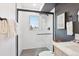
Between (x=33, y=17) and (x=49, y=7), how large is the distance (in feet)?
0.72

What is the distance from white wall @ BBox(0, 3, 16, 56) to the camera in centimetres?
123

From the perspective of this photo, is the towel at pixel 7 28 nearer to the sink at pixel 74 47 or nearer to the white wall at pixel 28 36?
the white wall at pixel 28 36

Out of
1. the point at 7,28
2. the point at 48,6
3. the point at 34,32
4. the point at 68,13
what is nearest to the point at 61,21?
the point at 68,13

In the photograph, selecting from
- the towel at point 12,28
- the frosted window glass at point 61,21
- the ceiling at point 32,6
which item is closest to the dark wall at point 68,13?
the frosted window glass at point 61,21

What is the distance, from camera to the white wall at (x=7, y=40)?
1.23 metres

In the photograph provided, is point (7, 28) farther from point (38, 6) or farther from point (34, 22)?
point (38, 6)

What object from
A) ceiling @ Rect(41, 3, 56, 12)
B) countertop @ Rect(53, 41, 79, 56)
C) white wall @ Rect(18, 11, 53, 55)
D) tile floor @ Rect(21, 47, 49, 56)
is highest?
ceiling @ Rect(41, 3, 56, 12)

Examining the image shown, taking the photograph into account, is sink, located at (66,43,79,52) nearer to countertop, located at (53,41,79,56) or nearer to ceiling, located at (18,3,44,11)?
countertop, located at (53,41,79,56)

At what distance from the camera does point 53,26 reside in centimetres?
129

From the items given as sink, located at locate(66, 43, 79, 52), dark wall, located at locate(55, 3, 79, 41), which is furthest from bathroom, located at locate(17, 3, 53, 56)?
sink, located at locate(66, 43, 79, 52)

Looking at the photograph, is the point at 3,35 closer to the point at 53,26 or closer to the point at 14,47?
the point at 14,47

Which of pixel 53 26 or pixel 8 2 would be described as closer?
pixel 8 2

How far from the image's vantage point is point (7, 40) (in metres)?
1.28

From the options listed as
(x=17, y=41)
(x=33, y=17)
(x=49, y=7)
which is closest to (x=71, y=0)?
(x=49, y=7)
